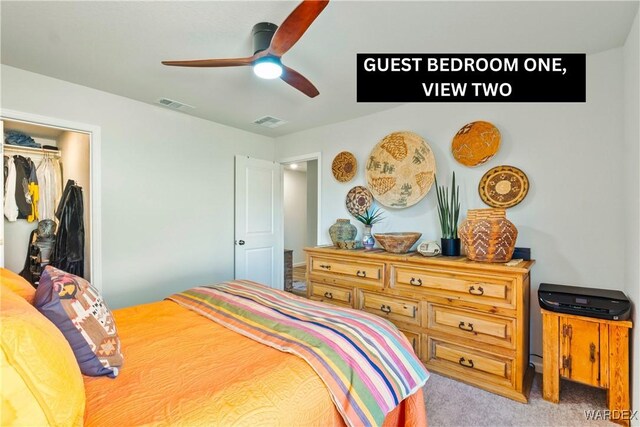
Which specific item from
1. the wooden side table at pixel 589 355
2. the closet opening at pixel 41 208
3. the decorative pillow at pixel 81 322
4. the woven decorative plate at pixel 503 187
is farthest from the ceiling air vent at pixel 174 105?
the wooden side table at pixel 589 355

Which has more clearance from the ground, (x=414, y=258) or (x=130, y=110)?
(x=130, y=110)

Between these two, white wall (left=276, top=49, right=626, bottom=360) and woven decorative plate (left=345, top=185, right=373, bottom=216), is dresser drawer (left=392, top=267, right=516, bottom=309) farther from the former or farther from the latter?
woven decorative plate (left=345, top=185, right=373, bottom=216)

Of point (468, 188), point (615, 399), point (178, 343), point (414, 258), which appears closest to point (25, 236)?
point (178, 343)

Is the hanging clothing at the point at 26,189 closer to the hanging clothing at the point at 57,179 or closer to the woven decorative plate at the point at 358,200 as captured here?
the hanging clothing at the point at 57,179

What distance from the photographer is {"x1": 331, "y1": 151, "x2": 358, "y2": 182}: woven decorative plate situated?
3520mm

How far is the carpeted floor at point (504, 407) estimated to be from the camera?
1.78 metres

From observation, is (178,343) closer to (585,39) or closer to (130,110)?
(130,110)

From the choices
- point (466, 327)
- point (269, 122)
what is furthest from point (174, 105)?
point (466, 327)

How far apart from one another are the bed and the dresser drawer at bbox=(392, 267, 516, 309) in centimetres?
98

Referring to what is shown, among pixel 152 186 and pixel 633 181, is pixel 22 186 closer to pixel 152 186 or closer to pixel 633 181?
pixel 152 186

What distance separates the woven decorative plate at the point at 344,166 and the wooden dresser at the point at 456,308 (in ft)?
3.55

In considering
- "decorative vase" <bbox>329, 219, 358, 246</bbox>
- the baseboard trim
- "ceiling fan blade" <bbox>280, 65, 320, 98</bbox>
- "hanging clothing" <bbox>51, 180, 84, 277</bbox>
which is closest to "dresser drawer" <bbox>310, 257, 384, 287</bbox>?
"decorative vase" <bbox>329, 219, 358, 246</bbox>

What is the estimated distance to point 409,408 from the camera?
1.42 m

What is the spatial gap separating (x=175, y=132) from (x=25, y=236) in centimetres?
218
